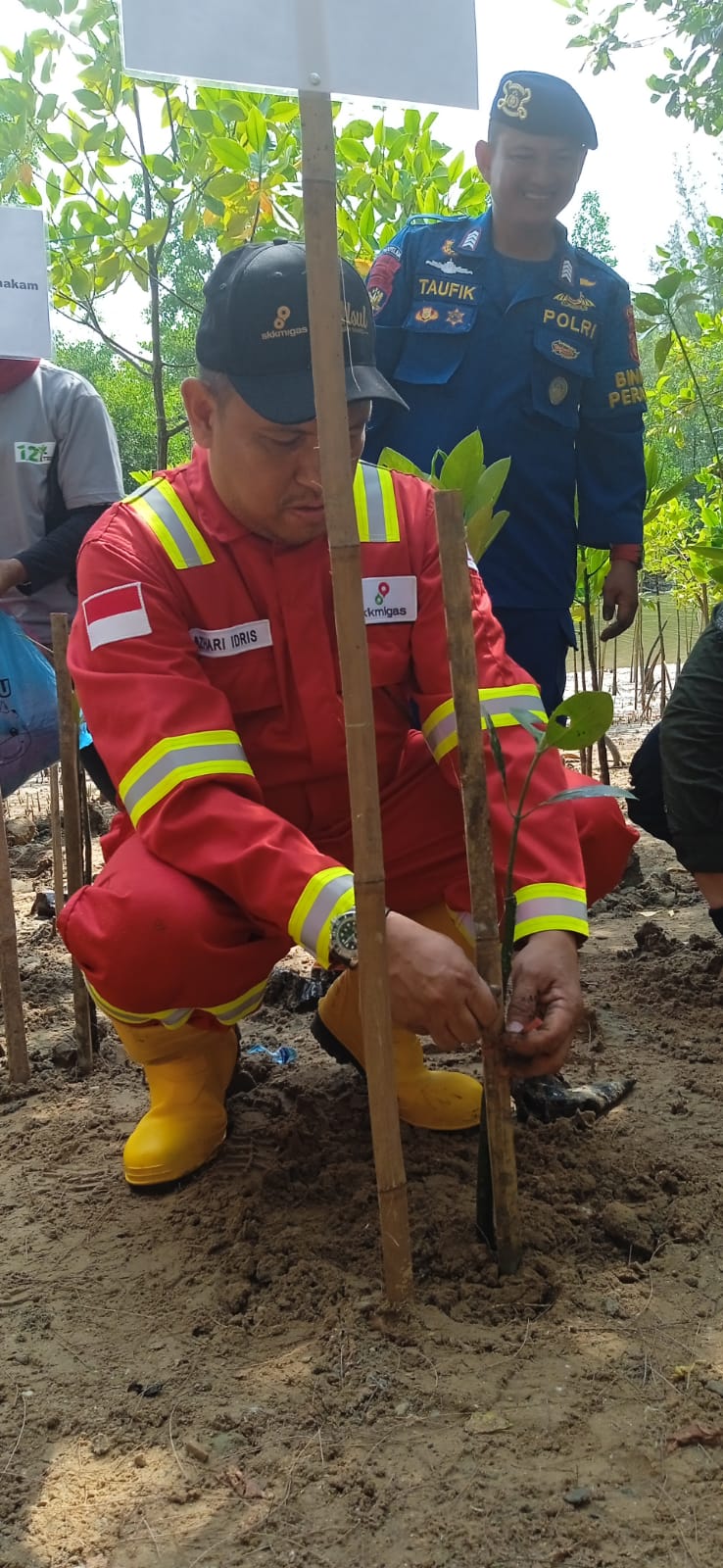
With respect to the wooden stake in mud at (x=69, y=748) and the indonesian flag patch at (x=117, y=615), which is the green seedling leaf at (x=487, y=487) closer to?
the indonesian flag patch at (x=117, y=615)

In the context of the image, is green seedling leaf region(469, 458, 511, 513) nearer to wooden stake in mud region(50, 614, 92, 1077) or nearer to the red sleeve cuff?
wooden stake in mud region(50, 614, 92, 1077)

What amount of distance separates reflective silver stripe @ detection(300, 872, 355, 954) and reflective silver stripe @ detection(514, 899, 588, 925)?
0.79 feet

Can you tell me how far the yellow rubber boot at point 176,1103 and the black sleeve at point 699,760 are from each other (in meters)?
1.12

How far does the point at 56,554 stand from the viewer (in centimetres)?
265

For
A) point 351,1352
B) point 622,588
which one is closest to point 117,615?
point 351,1352

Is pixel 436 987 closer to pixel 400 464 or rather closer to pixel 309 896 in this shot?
pixel 309 896

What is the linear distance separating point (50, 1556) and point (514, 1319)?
57 centimetres

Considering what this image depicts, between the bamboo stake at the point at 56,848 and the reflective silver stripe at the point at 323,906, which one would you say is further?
the bamboo stake at the point at 56,848

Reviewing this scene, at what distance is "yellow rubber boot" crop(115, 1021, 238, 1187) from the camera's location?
1.83m

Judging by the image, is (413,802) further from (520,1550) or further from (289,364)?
(520,1550)

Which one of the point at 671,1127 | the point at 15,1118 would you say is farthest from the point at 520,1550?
the point at 15,1118

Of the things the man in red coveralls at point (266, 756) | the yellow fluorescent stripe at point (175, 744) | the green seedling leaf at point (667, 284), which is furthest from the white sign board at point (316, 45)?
the green seedling leaf at point (667, 284)

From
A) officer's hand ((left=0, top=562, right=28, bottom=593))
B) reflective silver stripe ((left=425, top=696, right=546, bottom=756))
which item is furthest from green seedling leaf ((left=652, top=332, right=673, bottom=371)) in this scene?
reflective silver stripe ((left=425, top=696, right=546, bottom=756))

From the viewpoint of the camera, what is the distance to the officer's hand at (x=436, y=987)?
1334 millimetres
